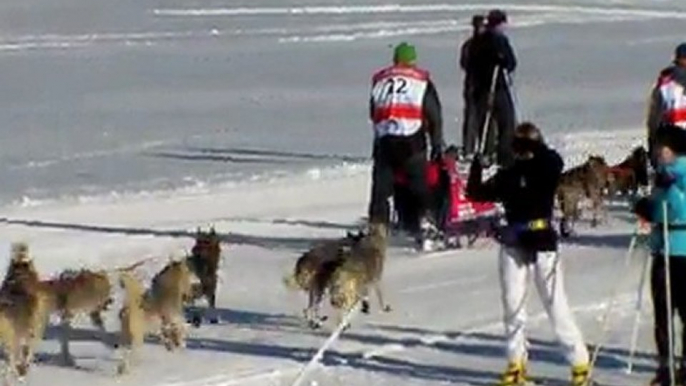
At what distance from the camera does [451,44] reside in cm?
3562

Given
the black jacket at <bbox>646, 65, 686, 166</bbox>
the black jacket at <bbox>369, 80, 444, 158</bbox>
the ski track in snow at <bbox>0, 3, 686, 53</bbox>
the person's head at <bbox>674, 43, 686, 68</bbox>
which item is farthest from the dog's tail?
the ski track in snow at <bbox>0, 3, 686, 53</bbox>

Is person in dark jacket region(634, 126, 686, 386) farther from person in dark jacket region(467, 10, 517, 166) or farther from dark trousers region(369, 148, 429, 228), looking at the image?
person in dark jacket region(467, 10, 517, 166)

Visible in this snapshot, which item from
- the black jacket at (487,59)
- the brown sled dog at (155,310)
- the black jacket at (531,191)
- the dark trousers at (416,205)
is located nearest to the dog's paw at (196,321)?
the brown sled dog at (155,310)

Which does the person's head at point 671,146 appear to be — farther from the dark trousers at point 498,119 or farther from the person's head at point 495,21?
the person's head at point 495,21

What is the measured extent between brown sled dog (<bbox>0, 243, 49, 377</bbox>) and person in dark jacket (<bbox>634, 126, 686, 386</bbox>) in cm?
336

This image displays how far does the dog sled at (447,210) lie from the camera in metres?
14.7

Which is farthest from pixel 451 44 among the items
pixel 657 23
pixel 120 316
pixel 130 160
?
pixel 120 316

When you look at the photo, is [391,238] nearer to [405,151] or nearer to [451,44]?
[405,151]

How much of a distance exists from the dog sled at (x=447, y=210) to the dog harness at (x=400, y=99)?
15.3 inches

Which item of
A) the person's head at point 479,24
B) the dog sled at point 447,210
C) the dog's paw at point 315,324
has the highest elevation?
the person's head at point 479,24

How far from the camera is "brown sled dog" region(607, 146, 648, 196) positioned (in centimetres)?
1598

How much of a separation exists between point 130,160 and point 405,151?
743 cm

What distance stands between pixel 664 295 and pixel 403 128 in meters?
4.88

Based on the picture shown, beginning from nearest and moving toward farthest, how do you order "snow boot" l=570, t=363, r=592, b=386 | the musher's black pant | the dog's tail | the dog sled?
"snow boot" l=570, t=363, r=592, b=386
the dog's tail
the musher's black pant
the dog sled
